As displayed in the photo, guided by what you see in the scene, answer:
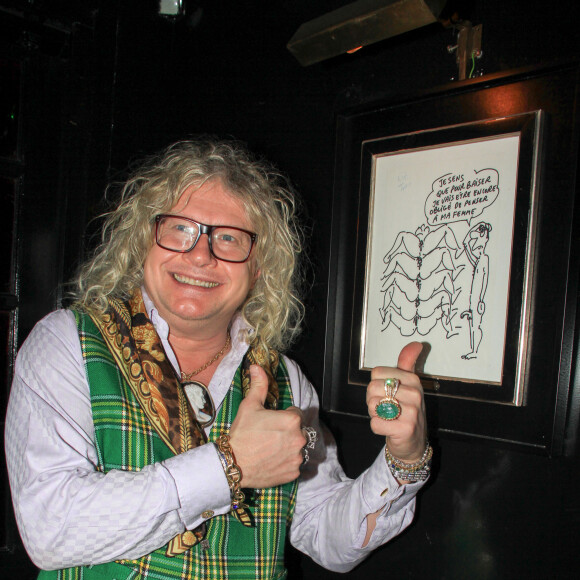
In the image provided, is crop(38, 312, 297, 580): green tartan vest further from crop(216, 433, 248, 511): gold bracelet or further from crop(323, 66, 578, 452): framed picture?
crop(323, 66, 578, 452): framed picture

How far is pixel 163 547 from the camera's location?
3.67 ft

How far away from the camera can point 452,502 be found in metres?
1.24

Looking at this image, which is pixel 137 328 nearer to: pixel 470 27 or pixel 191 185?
pixel 191 185

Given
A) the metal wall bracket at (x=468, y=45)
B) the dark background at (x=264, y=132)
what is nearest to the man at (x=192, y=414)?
the dark background at (x=264, y=132)

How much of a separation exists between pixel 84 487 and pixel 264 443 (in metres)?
0.33

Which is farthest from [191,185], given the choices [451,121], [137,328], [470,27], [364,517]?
[364,517]

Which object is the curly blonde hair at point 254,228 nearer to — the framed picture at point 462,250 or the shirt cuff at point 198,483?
the framed picture at point 462,250

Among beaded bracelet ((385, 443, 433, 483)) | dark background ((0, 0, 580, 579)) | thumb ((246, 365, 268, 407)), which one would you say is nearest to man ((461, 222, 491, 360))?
dark background ((0, 0, 580, 579))

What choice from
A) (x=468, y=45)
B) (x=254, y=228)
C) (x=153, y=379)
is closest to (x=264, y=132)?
(x=254, y=228)

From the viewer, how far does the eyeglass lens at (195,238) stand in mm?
1289

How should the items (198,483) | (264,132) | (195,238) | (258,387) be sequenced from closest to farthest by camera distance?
(198,483) → (258,387) → (195,238) → (264,132)

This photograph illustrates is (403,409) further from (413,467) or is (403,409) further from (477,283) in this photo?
(477,283)

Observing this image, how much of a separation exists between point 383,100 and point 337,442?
92 cm

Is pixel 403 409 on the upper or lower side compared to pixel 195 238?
lower
